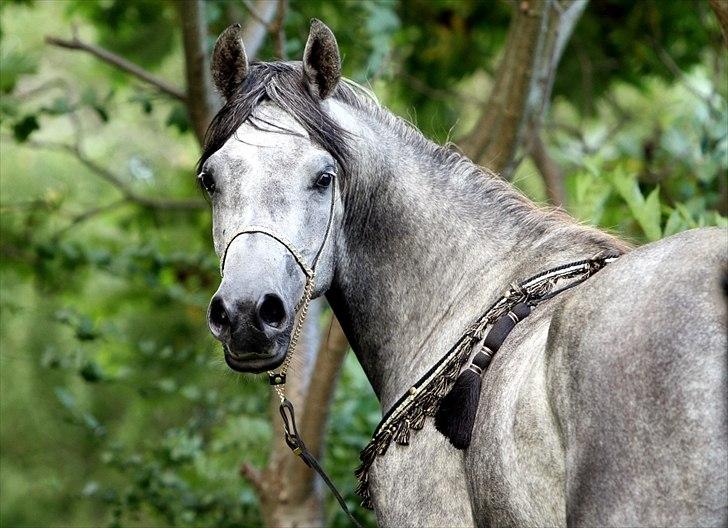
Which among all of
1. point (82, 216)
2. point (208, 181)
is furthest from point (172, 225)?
point (208, 181)

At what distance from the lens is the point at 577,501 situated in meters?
2.42

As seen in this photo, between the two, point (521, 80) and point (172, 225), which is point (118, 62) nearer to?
point (172, 225)

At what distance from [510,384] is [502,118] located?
2.61m

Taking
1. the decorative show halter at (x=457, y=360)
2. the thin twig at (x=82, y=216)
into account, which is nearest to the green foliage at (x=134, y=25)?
the thin twig at (x=82, y=216)

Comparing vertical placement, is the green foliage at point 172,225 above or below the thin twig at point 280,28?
below

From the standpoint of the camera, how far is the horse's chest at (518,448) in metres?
2.56

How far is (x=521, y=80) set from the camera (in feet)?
16.3

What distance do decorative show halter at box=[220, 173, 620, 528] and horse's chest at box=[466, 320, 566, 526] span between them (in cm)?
6

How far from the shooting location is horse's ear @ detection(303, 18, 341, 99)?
336 cm

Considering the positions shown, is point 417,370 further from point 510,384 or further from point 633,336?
point 633,336

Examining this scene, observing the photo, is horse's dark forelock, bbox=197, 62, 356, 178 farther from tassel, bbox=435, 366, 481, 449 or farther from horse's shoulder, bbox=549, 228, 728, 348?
horse's shoulder, bbox=549, 228, 728, 348

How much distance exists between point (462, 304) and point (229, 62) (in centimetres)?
108

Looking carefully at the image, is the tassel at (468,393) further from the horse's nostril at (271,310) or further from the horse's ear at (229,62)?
the horse's ear at (229,62)

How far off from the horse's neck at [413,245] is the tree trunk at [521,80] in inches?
47.2
